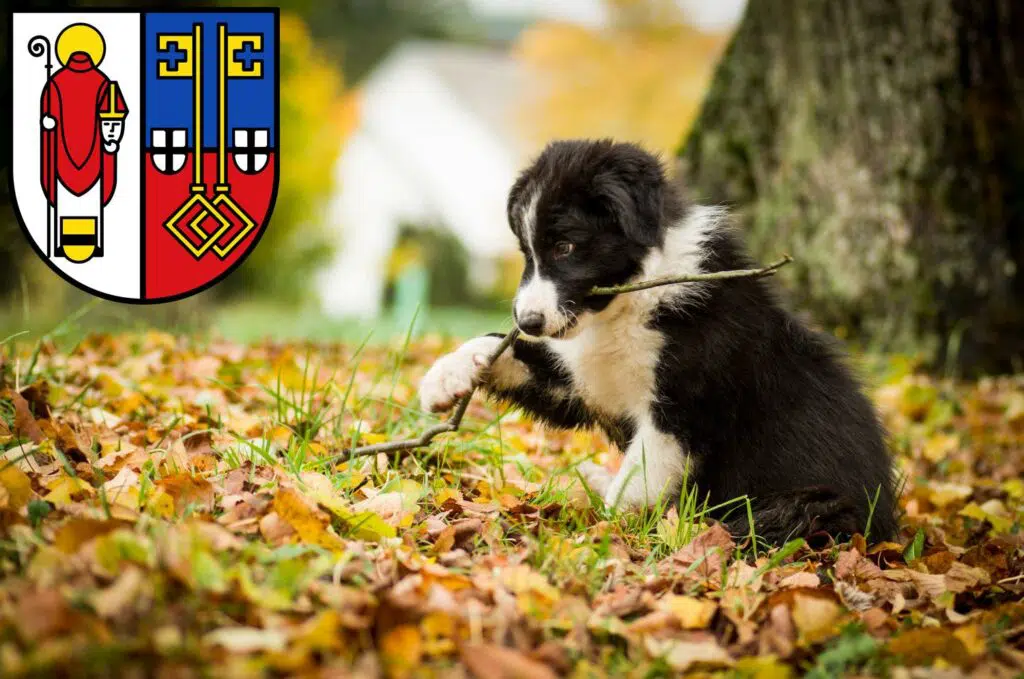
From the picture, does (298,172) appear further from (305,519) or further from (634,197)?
(305,519)

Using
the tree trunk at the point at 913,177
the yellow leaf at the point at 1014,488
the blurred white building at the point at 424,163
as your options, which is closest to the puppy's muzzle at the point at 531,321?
the yellow leaf at the point at 1014,488

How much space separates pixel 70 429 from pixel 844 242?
5522 millimetres

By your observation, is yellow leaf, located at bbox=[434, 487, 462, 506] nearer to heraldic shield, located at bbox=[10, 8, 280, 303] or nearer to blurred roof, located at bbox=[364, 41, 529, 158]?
heraldic shield, located at bbox=[10, 8, 280, 303]

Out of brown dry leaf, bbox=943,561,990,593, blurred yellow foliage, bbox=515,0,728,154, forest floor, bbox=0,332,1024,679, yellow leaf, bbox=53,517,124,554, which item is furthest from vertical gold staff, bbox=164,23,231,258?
blurred yellow foliage, bbox=515,0,728,154

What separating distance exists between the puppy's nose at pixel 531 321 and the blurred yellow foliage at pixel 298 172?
1544 centimetres

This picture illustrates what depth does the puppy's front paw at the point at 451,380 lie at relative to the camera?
3.42 metres

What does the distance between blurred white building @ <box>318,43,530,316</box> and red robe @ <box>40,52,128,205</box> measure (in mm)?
19590

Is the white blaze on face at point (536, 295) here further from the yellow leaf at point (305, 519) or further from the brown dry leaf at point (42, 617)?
the brown dry leaf at point (42, 617)

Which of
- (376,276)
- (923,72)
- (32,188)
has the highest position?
(923,72)

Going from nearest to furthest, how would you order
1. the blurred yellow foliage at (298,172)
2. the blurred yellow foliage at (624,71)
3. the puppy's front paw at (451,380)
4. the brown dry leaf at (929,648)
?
1. the brown dry leaf at (929,648)
2. the puppy's front paw at (451,380)
3. the blurred yellow foliage at (298,172)
4. the blurred yellow foliage at (624,71)

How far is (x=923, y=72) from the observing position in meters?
6.68

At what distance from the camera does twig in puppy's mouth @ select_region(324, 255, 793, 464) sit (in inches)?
123

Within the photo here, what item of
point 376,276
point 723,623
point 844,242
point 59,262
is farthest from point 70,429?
point 376,276

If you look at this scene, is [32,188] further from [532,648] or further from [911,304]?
[911,304]
